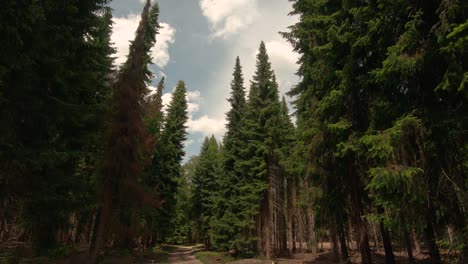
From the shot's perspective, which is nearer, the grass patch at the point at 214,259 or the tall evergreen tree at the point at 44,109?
the tall evergreen tree at the point at 44,109

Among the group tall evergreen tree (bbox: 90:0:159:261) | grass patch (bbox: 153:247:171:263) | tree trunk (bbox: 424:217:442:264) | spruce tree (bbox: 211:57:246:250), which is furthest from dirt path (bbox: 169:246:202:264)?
tree trunk (bbox: 424:217:442:264)

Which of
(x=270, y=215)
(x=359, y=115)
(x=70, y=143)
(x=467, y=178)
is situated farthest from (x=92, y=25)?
(x=270, y=215)

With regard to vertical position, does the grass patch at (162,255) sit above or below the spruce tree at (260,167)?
below

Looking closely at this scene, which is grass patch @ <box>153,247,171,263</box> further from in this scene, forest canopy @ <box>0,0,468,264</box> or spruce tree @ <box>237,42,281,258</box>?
spruce tree @ <box>237,42,281,258</box>

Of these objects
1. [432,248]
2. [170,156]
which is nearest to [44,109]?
[432,248]

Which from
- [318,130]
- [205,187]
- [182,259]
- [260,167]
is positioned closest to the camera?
[318,130]

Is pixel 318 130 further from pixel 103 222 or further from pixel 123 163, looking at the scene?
pixel 103 222

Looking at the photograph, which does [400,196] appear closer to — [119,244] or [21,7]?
[21,7]

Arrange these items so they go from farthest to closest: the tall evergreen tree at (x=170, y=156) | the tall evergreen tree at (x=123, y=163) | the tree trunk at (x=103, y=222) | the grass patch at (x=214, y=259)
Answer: the tall evergreen tree at (x=170, y=156)
the grass patch at (x=214, y=259)
the tall evergreen tree at (x=123, y=163)
the tree trunk at (x=103, y=222)

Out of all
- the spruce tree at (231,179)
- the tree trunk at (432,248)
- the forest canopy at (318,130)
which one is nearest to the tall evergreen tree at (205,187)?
the spruce tree at (231,179)

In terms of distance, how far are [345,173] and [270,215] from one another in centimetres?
1280

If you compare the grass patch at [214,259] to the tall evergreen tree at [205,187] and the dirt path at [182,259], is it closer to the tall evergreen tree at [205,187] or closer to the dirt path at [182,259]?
the dirt path at [182,259]

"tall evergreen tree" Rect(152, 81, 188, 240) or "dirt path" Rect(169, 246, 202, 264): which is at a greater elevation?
"tall evergreen tree" Rect(152, 81, 188, 240)

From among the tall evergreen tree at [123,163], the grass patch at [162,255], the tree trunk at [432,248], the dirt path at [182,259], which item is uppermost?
the tall evergreen tree at [123,163]
